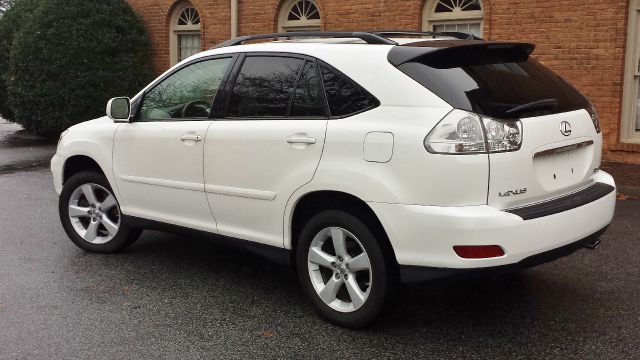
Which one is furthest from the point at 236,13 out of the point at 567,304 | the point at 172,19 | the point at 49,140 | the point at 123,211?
the point at 567,304

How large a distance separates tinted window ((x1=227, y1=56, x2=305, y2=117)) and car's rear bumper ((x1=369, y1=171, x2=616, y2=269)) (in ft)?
3.57

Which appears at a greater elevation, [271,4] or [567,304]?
[271,4]

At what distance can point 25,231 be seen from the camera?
6.77 metres

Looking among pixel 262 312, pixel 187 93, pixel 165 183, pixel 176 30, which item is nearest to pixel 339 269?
pixel 262 312

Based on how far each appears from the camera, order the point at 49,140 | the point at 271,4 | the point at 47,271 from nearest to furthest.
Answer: the point at 47,271 < the point at 271,4 < the point at 49,140

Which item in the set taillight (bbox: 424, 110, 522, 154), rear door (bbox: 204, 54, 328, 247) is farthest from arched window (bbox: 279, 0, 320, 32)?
taillight (bbox: 424, 110, 522, 154)

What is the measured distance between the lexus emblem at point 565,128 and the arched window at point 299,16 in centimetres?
949

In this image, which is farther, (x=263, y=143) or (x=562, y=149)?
(x=263, y=143)

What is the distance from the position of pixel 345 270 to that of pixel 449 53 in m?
1.39

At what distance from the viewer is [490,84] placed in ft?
12.7

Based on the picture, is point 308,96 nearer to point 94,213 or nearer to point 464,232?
point 464,232

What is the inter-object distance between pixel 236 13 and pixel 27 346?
11.0 meters

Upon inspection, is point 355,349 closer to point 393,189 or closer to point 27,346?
point 393,189

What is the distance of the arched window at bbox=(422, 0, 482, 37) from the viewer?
1109 centimetres
